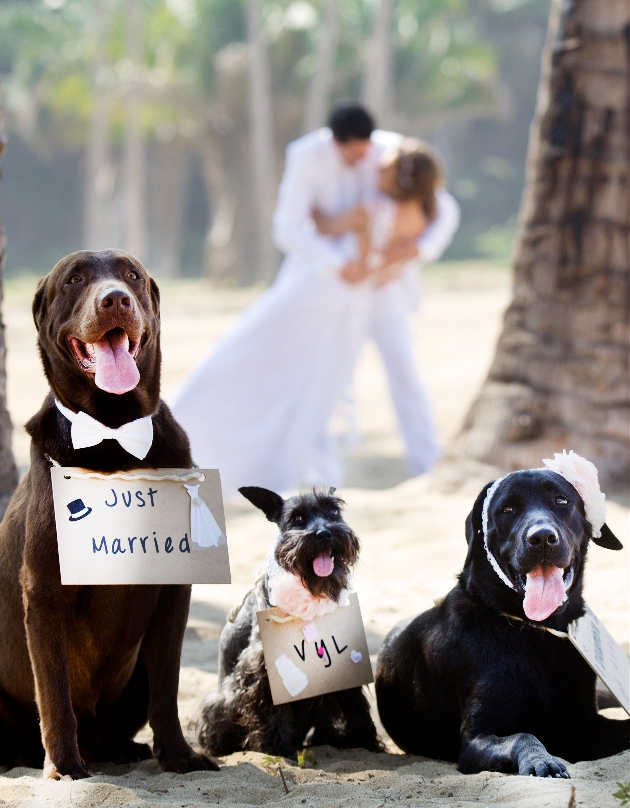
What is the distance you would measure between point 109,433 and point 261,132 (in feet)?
81.6

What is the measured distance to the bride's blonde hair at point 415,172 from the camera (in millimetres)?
7715

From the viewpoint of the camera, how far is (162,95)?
1176 inches

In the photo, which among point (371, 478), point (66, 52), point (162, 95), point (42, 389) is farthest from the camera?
point (66, 52)

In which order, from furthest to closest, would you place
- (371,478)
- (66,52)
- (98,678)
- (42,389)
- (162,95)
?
(66,52) < (162,95) < (42,389) < (371,478) < (98,678)

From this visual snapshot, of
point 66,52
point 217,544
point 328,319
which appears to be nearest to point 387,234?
point 328,319

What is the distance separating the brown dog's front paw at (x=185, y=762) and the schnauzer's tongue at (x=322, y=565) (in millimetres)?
696

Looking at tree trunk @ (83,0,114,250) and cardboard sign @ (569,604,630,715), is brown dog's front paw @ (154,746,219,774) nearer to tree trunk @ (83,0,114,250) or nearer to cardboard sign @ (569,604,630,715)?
cardboard sign @ (569,604,630,715)

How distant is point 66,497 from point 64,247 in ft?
117

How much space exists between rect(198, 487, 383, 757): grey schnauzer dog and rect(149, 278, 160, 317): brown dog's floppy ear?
0.66 metres

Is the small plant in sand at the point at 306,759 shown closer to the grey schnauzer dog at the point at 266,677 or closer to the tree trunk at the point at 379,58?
the grey schnauzer dog at the point at 266,677

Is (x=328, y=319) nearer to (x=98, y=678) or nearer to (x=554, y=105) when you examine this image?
(x=554, y=105)

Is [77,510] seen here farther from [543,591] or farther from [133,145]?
[133,145]

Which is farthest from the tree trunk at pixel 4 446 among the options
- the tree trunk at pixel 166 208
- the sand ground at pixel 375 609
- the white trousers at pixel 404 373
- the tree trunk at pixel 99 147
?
the tree trunk at pixel 166 208

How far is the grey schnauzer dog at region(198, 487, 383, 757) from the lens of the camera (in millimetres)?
3375
